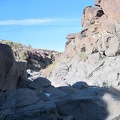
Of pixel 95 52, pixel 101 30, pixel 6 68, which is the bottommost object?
pixel 95 52

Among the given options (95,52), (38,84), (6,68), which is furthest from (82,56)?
(6,68)

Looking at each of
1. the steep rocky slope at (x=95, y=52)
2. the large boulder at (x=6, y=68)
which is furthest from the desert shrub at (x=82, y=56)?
the large boulder at (x=6, y=68)

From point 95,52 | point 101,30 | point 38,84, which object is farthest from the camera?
point 101,30

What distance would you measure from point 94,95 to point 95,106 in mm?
835

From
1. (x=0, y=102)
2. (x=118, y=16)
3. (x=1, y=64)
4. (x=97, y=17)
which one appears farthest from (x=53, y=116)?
(x=97, y=17)

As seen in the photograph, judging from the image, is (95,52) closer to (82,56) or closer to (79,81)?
(82,56)

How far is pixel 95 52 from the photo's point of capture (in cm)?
1945

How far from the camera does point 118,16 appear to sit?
18047 mm

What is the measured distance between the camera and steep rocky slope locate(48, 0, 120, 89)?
53.0 ft

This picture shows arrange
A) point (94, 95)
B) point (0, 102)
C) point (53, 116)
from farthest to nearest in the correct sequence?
1. point (94, 95)
2. point (0, 102)
3. point (53, 116)

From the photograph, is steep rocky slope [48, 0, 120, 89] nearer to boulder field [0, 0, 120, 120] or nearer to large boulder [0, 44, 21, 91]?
boulder field [0, 0, 120, 120]

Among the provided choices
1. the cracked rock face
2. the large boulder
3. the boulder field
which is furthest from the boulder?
the cracked rock face

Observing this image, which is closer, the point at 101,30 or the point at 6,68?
the point at 6,68

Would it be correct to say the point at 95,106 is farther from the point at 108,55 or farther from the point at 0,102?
the point at 108,55
